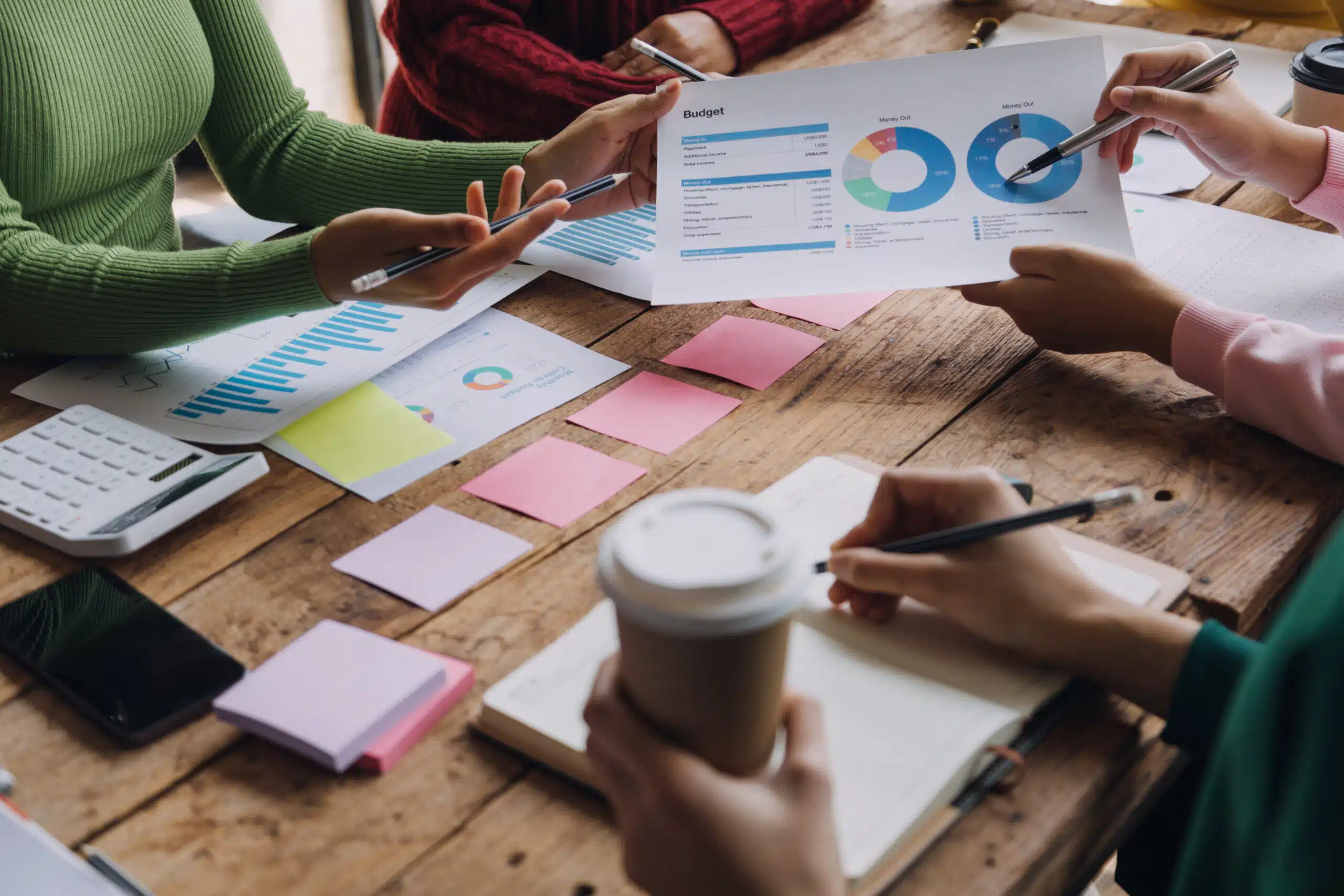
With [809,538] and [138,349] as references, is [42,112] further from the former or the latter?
[809,538]

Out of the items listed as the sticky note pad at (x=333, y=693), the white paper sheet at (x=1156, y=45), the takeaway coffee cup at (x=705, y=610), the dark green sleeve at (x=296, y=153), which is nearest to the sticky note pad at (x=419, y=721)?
the sticky note pad at (x=333, y=693)

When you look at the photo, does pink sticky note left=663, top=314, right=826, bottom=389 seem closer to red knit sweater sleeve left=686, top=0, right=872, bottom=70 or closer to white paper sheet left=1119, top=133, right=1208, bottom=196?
white paper sheet left=1119, top=133, right=1208, bottom=196

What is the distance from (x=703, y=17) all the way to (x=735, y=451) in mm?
967

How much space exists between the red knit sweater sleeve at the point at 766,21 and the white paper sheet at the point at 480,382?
2.48 feet

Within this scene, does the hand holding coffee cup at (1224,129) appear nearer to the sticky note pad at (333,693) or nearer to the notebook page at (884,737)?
the notebook page at (884,737)

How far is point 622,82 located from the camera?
1.52m

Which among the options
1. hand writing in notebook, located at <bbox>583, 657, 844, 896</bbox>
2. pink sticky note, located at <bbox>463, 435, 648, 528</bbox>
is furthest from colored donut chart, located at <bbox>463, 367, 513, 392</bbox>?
hand writing in notebook, located at <bbox>583, 657, 844, 896</bbox>

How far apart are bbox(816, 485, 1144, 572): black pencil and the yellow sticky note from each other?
1.27ft

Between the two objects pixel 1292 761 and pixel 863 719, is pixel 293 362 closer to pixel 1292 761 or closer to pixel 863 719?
pixel 863 719

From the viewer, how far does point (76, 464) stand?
2.86ft

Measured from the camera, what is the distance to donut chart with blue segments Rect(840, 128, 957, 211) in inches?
43.4

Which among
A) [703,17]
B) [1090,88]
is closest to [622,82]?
[703,17]

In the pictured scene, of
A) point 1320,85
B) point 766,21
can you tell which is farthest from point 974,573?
point 766,21

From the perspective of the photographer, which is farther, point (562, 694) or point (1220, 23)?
point (1220, 23)
